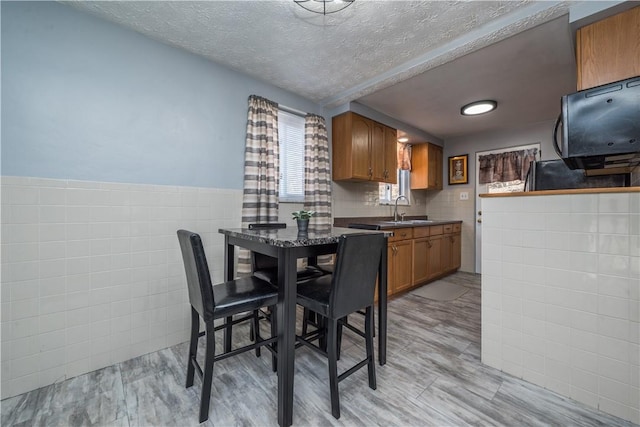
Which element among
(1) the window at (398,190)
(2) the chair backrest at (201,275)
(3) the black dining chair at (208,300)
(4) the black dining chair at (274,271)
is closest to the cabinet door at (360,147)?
(1) the window at (398,190)

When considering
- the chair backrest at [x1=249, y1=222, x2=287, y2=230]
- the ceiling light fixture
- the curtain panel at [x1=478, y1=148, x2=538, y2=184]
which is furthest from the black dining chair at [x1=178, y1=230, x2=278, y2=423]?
the curtain panel at [x1=478, y1=148, x2=538, y2=184]

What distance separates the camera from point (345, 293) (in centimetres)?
137

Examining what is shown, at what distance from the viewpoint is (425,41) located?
2041 millimetres

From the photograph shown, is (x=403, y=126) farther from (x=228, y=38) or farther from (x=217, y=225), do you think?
(x=217, y=225)

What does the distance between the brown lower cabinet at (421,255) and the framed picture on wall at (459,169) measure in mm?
798

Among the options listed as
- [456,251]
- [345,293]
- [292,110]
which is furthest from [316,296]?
[456,251]

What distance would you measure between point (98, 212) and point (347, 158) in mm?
2383

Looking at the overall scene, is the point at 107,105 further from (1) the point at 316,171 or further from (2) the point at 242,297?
(1) the point at 316,171

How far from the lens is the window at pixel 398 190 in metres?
4.16

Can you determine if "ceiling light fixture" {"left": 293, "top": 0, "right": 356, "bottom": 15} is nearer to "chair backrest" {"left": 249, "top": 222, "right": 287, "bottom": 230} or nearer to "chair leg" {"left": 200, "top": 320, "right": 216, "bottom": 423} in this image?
"chair backrest" {"left": 249, "top": 222, "right": 287, "bottom": 230}

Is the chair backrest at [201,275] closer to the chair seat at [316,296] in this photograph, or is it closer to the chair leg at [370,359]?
the chair seat at [316,296]

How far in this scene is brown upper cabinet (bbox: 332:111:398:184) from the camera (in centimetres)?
309

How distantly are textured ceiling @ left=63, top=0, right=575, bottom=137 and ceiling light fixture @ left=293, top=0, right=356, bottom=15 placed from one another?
62 millimetres

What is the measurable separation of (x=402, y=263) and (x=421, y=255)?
0.47 meters
